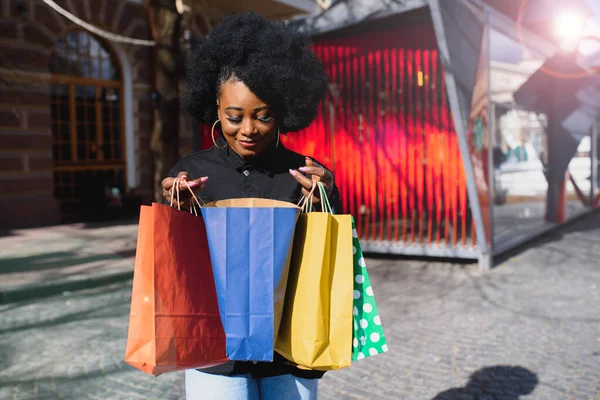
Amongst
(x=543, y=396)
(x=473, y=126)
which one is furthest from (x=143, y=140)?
(x=543, y=396)

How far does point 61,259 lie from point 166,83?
2.86m

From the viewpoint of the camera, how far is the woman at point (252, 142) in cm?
177

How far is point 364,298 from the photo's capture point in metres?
1.72

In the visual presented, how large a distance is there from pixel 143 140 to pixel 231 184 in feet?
42.1

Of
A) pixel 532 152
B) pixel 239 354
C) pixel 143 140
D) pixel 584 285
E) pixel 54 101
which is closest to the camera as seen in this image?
pixel 239 354

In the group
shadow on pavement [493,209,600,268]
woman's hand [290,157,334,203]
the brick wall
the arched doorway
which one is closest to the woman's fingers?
woman's hand [290,157,334,203]

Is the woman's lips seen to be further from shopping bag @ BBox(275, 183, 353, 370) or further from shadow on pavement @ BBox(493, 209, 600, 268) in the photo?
shadow on pavement @ BBox(493, 209, 600, 268)

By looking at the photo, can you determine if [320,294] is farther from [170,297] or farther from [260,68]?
[260,68]

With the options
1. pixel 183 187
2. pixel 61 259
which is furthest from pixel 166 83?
pixel 183 187

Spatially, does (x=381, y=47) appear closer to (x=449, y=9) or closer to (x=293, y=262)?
(x=449, y=9)

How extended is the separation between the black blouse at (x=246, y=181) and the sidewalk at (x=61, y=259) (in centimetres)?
498

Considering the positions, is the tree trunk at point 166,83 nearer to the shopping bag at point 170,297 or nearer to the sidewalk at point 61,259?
the sidewalk at point 61,259

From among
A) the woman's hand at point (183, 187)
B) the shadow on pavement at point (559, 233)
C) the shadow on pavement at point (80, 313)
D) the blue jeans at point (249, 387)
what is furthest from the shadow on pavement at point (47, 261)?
the woman's hand at point (183, 187)

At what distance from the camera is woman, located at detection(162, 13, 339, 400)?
1.77 metres
